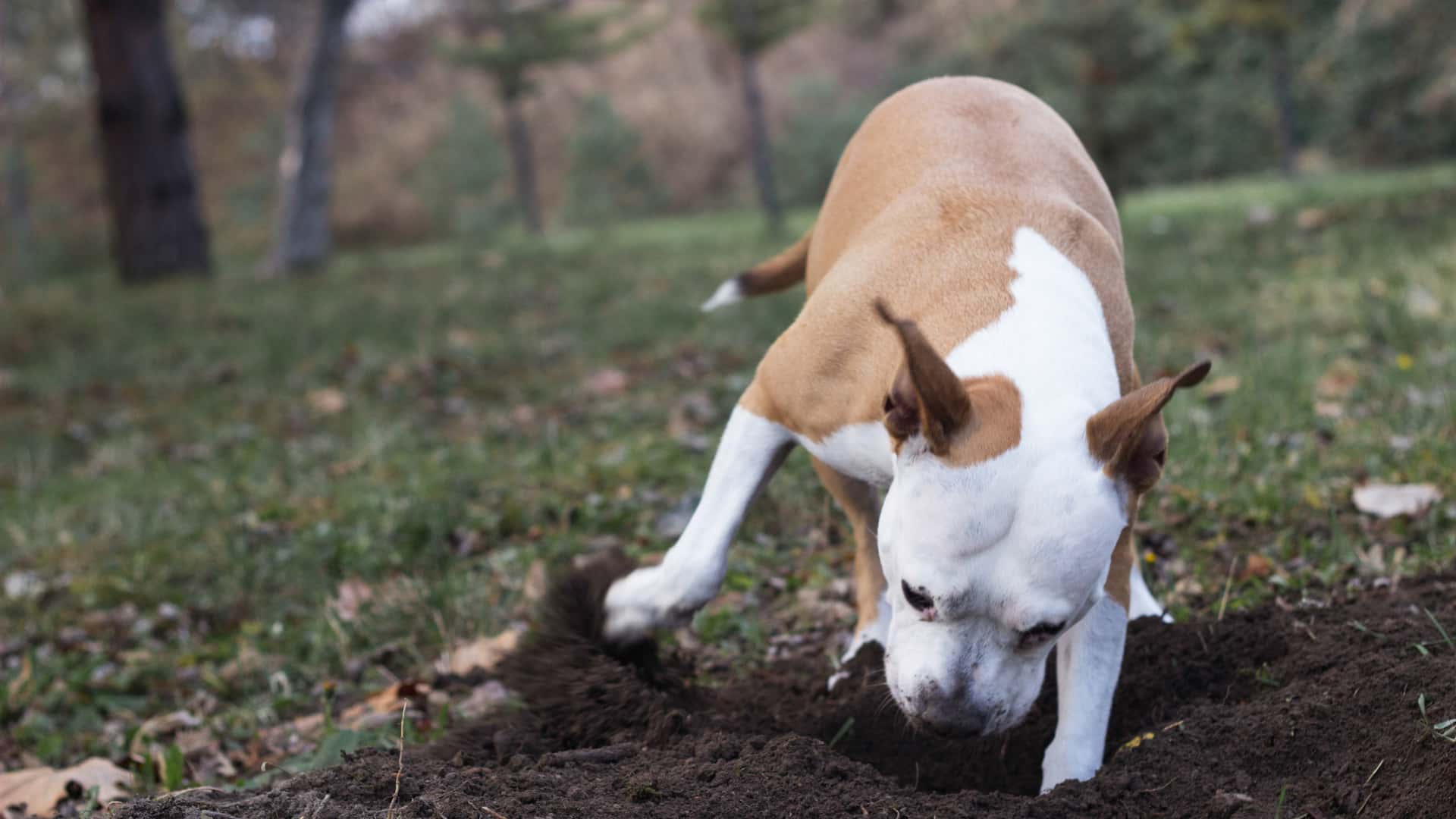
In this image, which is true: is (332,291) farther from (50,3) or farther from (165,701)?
(50,3)

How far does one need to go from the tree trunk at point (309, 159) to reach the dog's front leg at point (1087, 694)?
1265 cm

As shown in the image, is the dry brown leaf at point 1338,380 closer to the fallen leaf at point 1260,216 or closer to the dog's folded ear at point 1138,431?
the dog's folded ear at point 1138,431

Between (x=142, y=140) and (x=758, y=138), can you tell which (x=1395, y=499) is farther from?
(x=758, y=138)

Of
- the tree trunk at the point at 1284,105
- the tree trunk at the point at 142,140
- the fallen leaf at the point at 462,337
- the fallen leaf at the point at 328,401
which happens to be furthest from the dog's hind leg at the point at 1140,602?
the tree trunk at the point at 1284,105

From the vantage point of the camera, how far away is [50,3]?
25344 millimetres

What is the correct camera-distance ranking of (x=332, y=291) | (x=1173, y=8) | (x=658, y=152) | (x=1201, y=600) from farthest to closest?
(x=658, y=152) < (x=1173, y=8) < (x=332, y=291) < (x=1201, y=600)

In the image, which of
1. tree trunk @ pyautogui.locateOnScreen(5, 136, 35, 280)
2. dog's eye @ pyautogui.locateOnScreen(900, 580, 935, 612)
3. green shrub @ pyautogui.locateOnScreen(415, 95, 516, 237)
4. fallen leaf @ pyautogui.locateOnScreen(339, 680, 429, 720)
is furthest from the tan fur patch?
green shrub @ pyautogui.locateOnScreen(415, 95, 516, 237)

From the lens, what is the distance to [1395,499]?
3.82 meters

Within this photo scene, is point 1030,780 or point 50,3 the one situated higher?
point 50,3

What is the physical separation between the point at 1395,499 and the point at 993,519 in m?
2.23

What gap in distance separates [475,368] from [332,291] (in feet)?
14.6

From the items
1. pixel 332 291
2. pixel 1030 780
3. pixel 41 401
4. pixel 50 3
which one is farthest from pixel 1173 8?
pixel 50 3

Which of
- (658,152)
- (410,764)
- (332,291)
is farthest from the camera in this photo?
(658,152)

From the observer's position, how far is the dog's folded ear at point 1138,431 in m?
2.15
